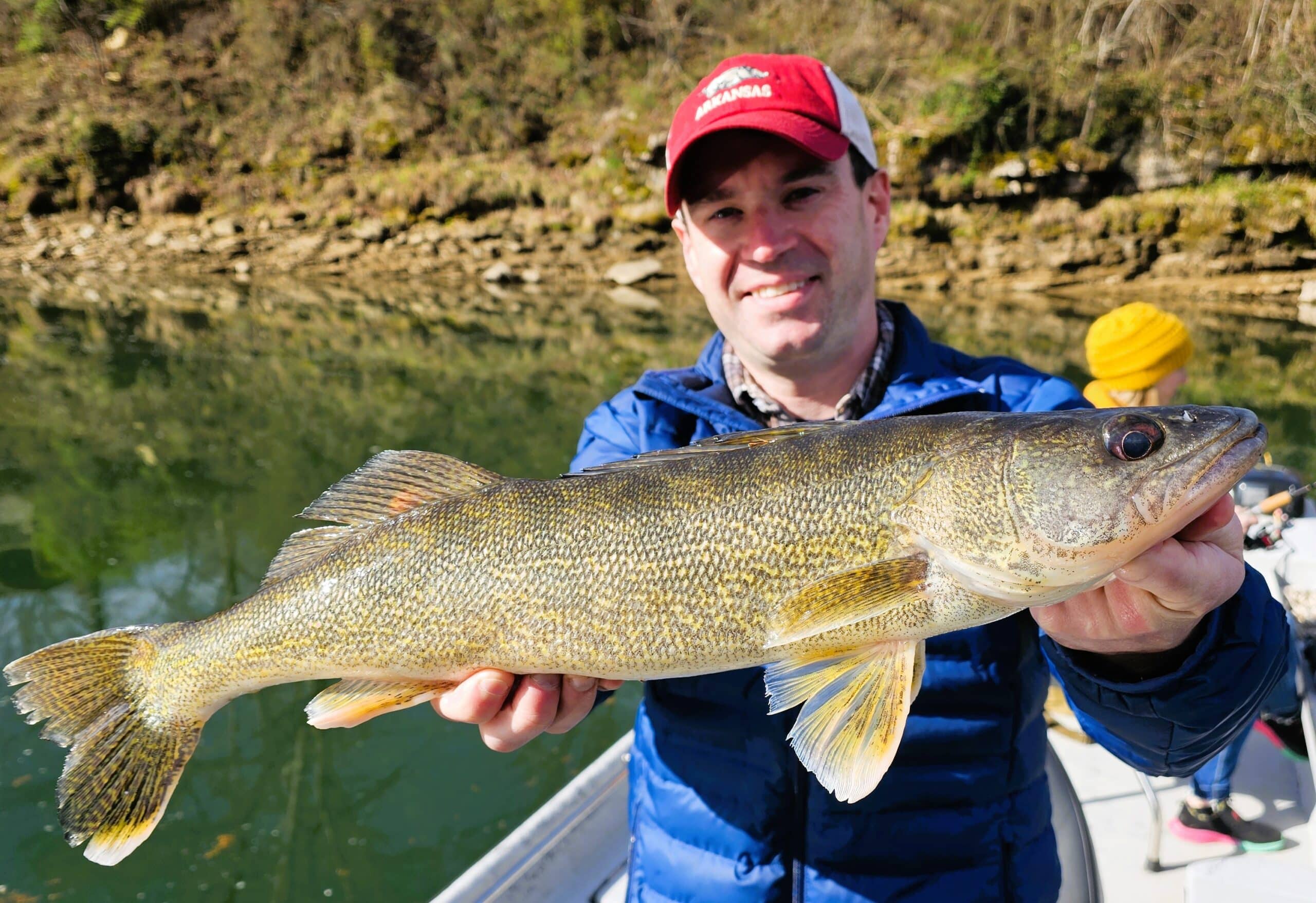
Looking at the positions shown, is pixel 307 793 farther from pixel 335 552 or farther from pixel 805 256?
pixel 805 256

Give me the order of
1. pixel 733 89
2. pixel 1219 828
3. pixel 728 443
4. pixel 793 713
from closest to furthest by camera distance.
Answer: pixel 728 443, pixel 793 713, pixel 733 89, pixel 1219 828

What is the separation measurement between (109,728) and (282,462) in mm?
8621

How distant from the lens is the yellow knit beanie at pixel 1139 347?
4898mm

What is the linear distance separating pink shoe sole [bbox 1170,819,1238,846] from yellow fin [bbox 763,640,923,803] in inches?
90.3

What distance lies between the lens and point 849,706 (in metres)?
1.81

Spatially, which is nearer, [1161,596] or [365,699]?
[1161,596]

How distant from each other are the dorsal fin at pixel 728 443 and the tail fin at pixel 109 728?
1.34m

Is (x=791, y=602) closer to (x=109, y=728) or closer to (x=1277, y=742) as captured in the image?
(x=109, y=728)

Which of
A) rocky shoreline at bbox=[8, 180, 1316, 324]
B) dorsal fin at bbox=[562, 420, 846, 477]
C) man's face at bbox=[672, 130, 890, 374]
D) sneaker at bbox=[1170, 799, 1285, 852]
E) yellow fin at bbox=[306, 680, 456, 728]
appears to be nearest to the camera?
dorsal fin at bbox=[562, 420, 846, 477]

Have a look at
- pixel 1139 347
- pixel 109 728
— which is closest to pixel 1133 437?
pixel 109 728

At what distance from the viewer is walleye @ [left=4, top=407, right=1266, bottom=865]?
Result: 1698 mm

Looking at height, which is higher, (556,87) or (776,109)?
(776,109)

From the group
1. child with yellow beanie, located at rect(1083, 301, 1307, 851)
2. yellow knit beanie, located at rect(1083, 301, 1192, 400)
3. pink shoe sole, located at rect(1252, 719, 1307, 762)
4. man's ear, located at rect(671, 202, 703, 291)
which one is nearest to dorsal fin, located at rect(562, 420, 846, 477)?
man's ear, located at rect(671, 202, 703, 291)

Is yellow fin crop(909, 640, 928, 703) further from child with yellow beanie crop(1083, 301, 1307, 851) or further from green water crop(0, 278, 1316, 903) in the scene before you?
green water crop(0, 278, 1316, 903)
